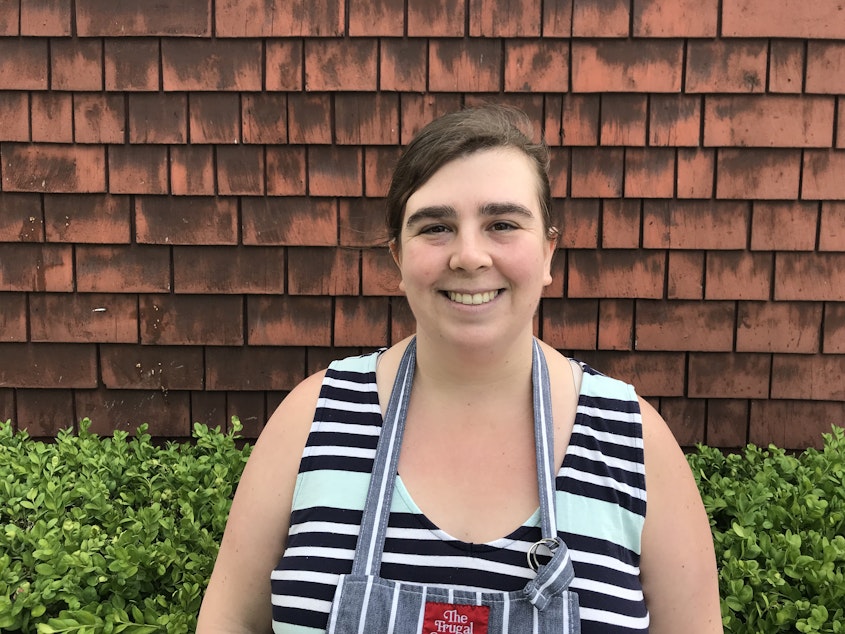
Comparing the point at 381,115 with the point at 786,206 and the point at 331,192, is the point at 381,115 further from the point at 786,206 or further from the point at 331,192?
the point at 786,206

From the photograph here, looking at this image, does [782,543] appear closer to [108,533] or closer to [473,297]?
[473,297]

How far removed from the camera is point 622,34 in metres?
2.67

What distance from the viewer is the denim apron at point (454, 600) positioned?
1267 millimetres

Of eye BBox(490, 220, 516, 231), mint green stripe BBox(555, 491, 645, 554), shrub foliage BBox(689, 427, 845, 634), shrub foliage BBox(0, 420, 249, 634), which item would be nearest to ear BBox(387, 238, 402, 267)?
eye BBox(490, 220, 516, 231)

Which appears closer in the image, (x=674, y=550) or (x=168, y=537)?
(x=674, y=550)

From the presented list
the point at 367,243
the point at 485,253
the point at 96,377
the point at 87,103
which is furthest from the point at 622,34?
the point at 96,377

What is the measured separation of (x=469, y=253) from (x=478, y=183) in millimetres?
139

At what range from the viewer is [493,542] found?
132 centimetres

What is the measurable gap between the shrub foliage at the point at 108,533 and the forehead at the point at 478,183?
1.19m

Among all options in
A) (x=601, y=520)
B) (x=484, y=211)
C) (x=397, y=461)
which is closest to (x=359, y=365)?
(x=397, y=461)

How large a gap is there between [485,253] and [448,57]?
1.63m

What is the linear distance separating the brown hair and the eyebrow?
6 cm

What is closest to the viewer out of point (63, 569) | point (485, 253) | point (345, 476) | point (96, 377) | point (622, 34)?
point (485, 253)

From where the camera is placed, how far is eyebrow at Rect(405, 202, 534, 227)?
1.31m
